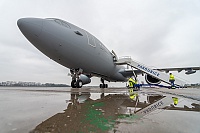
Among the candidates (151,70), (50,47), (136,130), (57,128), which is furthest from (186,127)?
(151,70)

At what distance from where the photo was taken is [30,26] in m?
7.09

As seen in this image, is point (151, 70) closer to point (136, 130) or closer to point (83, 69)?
point (83, 69)

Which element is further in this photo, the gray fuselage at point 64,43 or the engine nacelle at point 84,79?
the engine nacelle at point 84,79

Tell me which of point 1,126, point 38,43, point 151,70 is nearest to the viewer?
point 1,126

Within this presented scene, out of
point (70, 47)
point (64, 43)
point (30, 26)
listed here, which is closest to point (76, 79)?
point (70, 47)

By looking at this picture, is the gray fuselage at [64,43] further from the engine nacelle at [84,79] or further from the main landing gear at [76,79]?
the engine nacelle at [84,79]

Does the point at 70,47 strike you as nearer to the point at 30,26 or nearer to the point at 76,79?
the point at 30,26

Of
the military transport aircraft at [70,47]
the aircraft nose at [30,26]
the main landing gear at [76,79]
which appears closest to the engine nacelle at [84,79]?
the military transport aircraft at [70,47]

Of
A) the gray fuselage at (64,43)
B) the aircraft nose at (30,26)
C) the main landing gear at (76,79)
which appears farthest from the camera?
the main landing gear at (76,79)

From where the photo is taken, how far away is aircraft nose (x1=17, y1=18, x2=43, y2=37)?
7.09 m

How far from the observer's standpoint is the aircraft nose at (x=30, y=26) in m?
7.09

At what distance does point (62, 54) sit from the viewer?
861 cm

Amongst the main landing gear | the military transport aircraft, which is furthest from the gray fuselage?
the main landing gear

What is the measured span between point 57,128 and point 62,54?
747 cm
